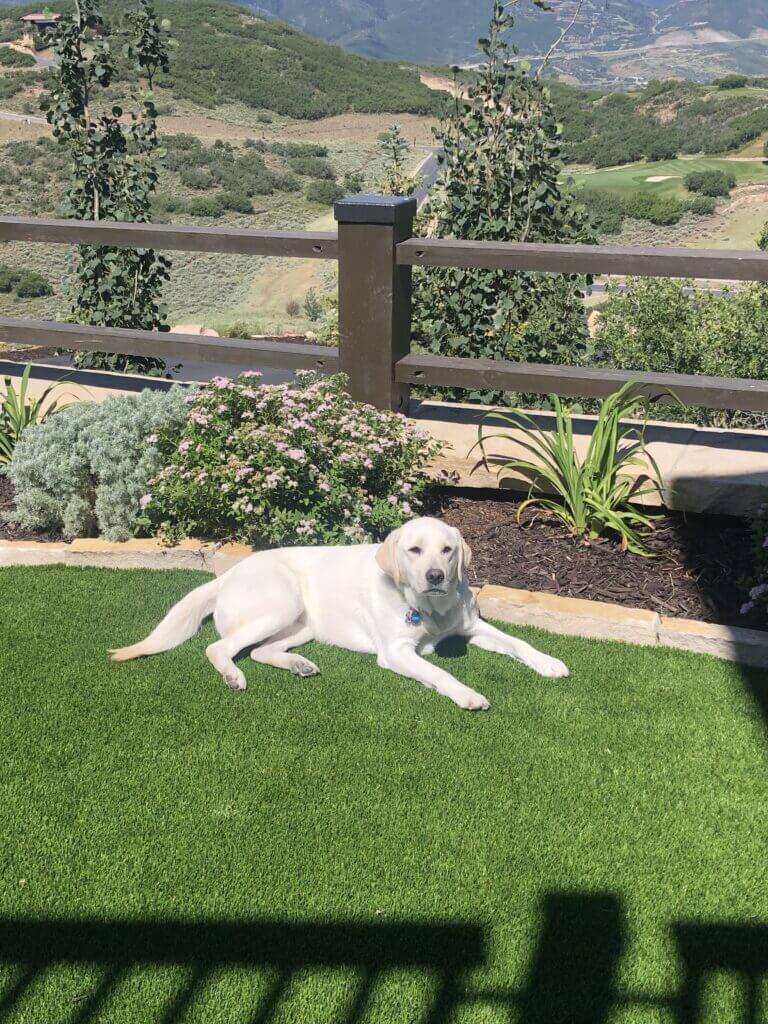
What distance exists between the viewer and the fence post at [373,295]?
5227mm

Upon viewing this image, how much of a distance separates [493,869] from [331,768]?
70cm

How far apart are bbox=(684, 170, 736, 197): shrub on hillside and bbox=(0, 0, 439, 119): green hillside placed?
54.0 feet

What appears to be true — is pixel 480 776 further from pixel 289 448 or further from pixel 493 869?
pixel 289 448

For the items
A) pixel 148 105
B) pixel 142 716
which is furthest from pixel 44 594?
pixel 148 105

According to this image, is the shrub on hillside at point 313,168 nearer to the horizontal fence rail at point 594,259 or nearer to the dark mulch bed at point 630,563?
the horizontal fence rail at point 594,259

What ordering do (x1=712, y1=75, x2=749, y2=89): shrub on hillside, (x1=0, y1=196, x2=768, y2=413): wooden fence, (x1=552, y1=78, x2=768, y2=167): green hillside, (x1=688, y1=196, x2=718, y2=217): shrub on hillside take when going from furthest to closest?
(x1=712, y1=75, x2=749, y2=89): shrub on hillside
(x1=552, y1=78, x2=768, y2=167): green hillside
(x1=688, y1=196, x2=718, y2=217): shrub on hillside
(x1=0, y1=196, x2=768, y2=413): wooden fence

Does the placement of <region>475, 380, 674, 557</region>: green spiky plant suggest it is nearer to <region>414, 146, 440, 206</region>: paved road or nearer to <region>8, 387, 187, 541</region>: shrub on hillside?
<region>8, 387, 187, 541</region>: shrub on hillside

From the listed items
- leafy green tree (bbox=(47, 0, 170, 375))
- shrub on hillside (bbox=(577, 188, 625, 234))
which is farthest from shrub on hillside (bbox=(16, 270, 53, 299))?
leafy green tree (bbox=(47, 0, 170, 375))

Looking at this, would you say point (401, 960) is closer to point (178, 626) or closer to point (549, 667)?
point (549, 667)

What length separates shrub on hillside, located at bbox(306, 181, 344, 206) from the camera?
32194 mm

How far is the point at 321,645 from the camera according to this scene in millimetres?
4176

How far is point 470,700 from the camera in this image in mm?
3635

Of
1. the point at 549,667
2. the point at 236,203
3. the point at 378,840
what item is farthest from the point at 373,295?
the point at 236,203

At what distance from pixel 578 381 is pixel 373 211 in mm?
1405
